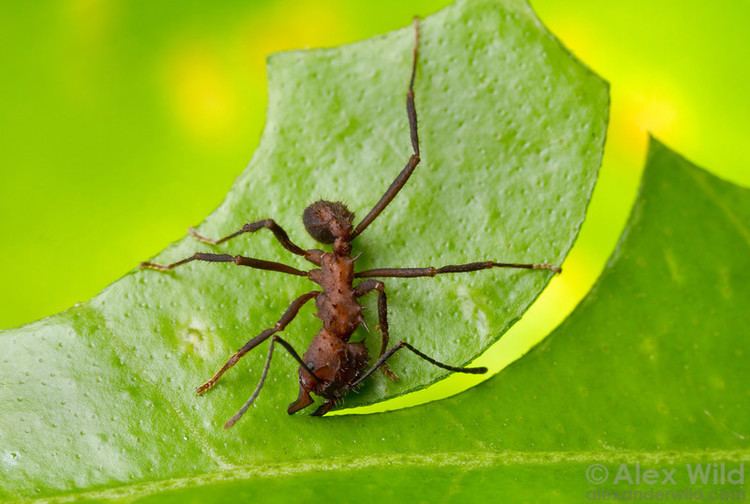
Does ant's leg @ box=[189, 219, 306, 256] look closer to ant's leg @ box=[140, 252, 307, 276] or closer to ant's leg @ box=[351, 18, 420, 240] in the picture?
ant's leg @ box=[140, 252, 307, 276]

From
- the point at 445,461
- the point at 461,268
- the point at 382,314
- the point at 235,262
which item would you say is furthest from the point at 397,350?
the point at 235,262

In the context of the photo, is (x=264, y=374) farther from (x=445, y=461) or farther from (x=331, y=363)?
(x=445, y=461)

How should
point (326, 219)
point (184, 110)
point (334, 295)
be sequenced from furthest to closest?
point (184, 110), point (334, 295), point (326, 219)

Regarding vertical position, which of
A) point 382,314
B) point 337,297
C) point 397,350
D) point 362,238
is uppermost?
point 362,238

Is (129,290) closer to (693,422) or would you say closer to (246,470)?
(246,470)

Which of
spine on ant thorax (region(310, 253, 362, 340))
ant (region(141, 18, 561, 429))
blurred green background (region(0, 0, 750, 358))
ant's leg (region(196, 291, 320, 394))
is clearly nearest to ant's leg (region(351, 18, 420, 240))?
ant (region(141, 18, 561, 429))

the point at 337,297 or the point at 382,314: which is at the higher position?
the point at 337,297
